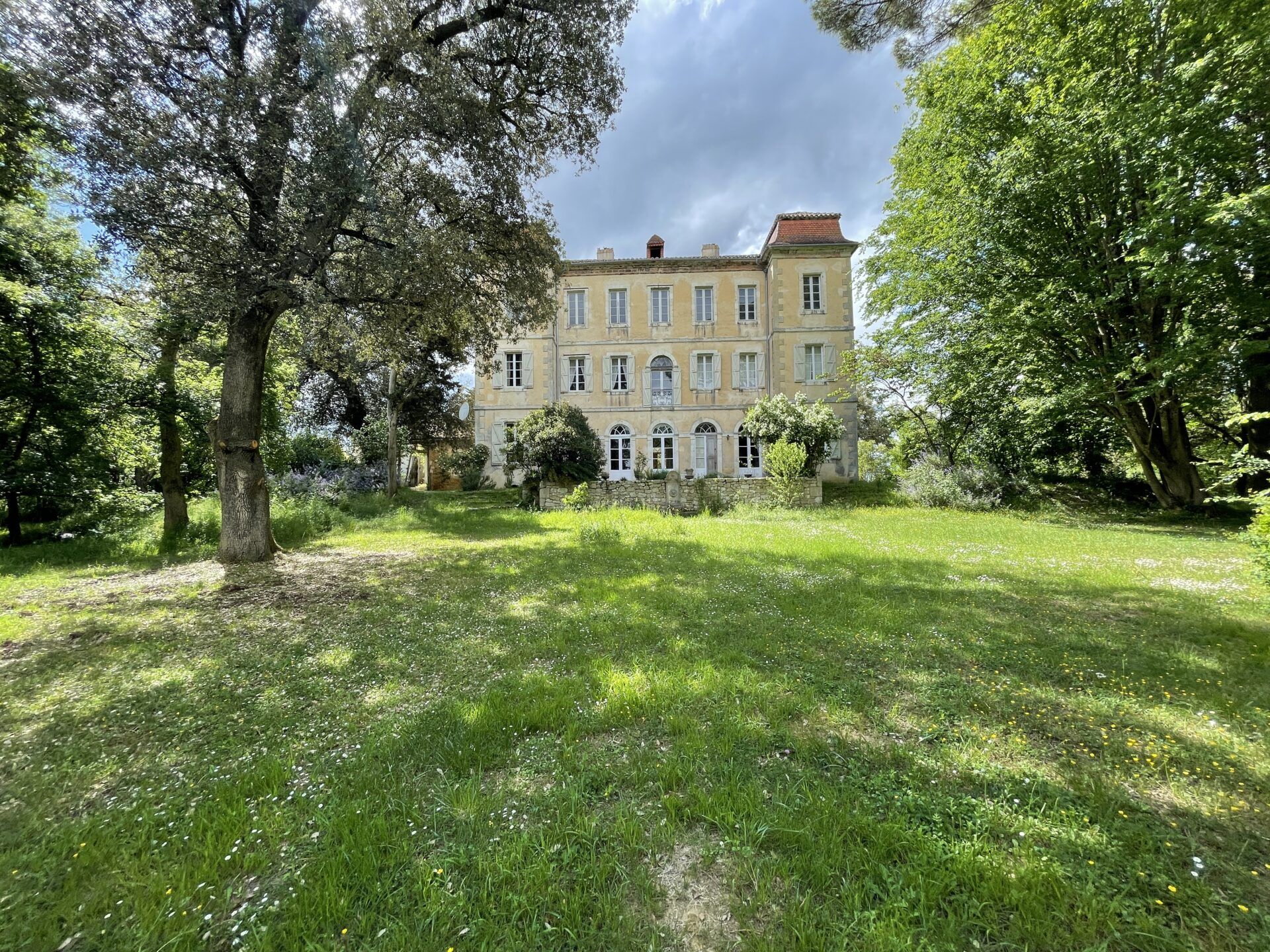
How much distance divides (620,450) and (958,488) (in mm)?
13278

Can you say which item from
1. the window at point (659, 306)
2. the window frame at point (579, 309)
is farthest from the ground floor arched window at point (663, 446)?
the window frame at point (579, 309)

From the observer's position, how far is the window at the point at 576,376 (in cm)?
2219

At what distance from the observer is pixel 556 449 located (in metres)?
15.0

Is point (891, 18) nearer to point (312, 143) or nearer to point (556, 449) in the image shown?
point (312, 143)

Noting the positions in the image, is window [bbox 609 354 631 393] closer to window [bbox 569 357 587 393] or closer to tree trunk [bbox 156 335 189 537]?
window [bbox 569 357 587 393]

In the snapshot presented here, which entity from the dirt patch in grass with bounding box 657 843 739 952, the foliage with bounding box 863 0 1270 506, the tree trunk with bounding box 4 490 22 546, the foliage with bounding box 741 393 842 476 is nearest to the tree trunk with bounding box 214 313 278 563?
the tree trunk with bounding box 4 490 22 546

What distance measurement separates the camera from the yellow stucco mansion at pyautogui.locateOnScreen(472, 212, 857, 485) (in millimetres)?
21703

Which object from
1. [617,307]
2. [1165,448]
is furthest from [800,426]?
[617,307]

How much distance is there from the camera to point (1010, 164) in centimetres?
1128

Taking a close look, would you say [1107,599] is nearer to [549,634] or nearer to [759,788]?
[759,788]

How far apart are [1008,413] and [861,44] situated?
12.6 metres

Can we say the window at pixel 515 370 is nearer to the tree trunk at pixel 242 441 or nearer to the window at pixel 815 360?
the window at pixel 815 360

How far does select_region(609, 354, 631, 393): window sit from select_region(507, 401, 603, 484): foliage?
6876mm

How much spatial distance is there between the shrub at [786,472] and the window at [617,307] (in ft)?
35.7
